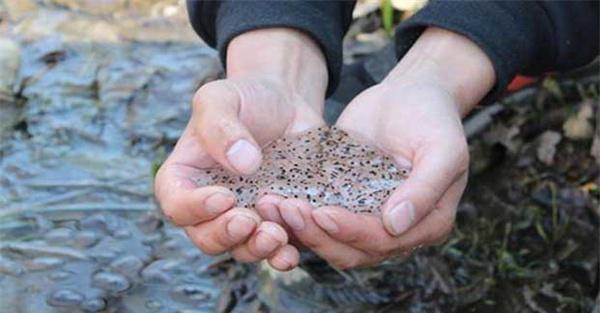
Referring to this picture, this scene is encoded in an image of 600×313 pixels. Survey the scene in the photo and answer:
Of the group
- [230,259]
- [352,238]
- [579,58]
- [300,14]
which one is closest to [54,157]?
[230,259]

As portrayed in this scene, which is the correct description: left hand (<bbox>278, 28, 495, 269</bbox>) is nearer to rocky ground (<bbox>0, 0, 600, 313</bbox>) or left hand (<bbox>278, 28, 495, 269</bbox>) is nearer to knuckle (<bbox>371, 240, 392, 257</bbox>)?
knuckle (<bbox>371, 240, 392, 257</bbox>)

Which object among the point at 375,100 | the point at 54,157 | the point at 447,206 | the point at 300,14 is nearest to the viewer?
the point at 447,206

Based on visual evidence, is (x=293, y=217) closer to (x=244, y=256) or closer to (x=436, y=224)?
(x=244, y=256)

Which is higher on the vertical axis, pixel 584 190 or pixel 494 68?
pixel 494 68

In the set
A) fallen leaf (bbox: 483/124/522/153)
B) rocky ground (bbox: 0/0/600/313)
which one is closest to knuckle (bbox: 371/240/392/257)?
rocky ground (bbox: 0/0/600/313)

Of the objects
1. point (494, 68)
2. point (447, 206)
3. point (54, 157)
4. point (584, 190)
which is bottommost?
point (54, 157)

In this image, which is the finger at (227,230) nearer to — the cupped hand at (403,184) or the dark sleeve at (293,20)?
the cupped hand at (403,184)

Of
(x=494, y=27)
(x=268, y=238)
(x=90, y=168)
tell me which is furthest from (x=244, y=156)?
(x=90, y=168)

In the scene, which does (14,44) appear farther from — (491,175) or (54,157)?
(491,175)
